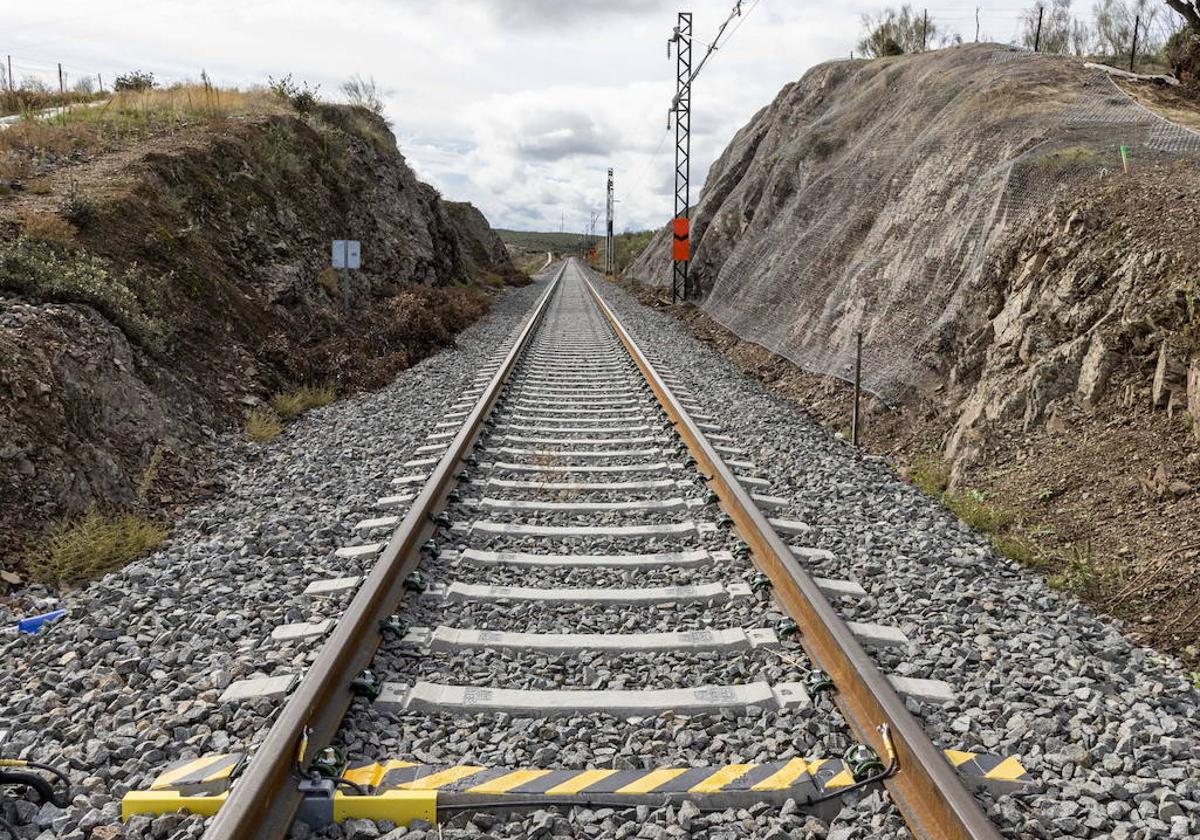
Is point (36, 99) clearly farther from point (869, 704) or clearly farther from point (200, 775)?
point (869, 704)

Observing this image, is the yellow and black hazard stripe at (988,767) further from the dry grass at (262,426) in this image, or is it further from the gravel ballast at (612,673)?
the dry grass at (262,426)

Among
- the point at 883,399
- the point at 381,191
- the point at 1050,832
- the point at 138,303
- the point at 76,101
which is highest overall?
the point at 76,101

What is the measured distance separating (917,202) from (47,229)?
36.3ft

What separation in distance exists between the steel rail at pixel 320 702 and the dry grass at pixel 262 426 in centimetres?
354

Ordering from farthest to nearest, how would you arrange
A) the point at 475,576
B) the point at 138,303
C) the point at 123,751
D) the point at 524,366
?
A: the point at 524,366 → the point at 138,303 → the point at 475,576 → the point at 123,751

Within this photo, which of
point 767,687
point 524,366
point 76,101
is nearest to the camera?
point 767,687

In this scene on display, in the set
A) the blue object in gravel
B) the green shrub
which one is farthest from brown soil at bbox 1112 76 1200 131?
the blue object in gravel

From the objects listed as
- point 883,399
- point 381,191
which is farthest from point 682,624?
point 381,191

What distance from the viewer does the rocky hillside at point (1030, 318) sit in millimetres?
5250

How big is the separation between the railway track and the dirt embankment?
2.32 metres

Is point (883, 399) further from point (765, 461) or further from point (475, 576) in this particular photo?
point (475, 576)

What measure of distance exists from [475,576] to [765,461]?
3.52 metres

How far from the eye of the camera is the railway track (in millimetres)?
2816

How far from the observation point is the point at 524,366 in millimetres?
12414
